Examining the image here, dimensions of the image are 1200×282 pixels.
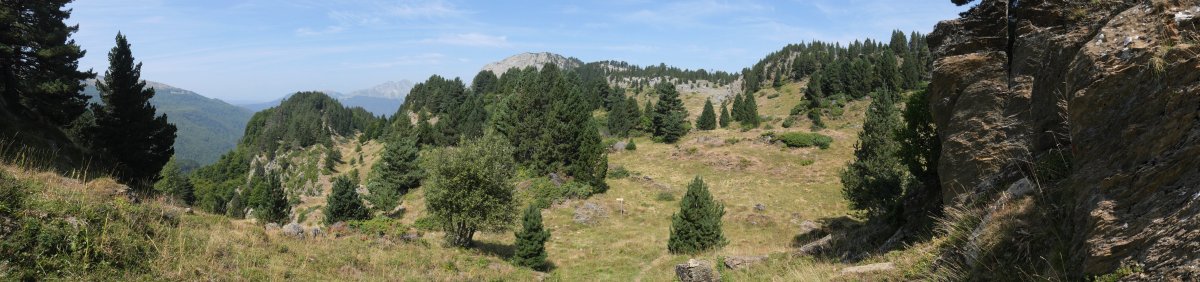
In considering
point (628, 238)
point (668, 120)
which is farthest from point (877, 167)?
point (668, 120)

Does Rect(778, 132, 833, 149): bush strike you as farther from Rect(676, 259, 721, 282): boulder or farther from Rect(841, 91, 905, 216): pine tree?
Rect(676, 259, 721, 282): boulder

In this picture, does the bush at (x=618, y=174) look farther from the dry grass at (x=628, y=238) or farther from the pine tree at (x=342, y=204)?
the pine tree at (x=342, y=204)

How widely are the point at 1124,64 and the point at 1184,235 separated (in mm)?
2233

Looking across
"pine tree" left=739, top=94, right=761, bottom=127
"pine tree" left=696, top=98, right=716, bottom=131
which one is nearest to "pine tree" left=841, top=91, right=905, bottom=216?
"pine tree" left=739, top=94, right=761, bottom=127

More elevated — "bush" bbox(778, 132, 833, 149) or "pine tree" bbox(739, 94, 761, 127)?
"pine tree" bbox(739, 94, 761, 127)

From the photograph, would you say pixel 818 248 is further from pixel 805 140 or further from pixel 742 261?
pixel 805 140

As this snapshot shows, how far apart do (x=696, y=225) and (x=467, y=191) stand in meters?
12.8

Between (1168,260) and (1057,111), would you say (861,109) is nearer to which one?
(1057,111)

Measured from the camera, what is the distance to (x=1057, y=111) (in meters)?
7.90

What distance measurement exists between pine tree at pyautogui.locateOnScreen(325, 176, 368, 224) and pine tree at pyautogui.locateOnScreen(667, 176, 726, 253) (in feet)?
93.2

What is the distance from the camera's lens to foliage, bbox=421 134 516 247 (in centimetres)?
2670

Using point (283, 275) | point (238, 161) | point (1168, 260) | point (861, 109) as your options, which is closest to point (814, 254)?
point (1168, 260)

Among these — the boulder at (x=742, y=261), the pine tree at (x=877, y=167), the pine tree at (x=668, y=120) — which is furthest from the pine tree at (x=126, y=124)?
the pine tree at (x=668, y=120)

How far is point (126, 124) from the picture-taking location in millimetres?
30734
